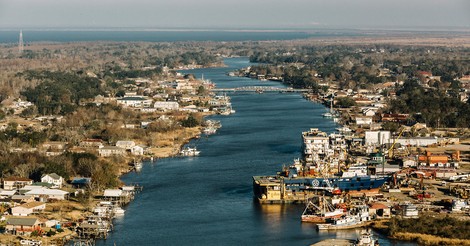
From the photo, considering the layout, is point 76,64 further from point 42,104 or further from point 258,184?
point 258,184

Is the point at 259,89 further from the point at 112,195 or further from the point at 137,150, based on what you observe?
the point at 112,195

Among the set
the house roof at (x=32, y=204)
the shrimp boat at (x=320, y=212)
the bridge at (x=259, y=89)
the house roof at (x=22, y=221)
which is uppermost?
the house roof at (x=22, y=221)

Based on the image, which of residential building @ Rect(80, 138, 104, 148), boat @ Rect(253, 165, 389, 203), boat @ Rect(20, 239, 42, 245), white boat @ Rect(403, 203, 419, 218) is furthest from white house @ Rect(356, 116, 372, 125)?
boat @ Rect(20, 239, 42, 245)

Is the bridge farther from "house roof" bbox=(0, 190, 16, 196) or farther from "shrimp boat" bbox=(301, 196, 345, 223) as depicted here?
"shrimp boat" bbox=(301, 196, 345, 223)

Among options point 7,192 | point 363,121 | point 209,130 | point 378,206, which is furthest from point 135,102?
point 378,206

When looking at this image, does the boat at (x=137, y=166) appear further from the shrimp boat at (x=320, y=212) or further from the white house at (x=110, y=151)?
the shrimp boat at (x=320, y=212)

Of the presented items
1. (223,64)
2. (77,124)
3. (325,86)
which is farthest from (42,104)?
(223,64)

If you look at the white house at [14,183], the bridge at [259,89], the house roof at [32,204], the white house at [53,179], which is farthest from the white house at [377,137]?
the bridge at [259,89]
